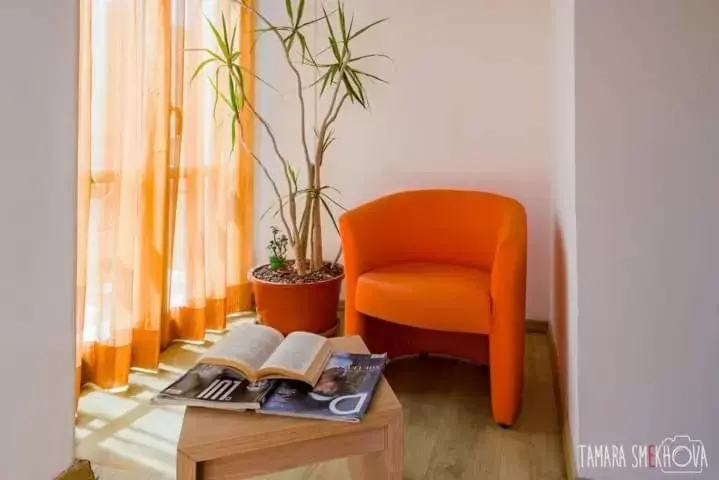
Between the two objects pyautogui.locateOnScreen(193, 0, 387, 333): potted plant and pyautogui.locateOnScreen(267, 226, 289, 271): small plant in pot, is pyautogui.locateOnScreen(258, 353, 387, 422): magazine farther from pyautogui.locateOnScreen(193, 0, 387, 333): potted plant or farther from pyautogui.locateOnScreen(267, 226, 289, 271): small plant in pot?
pyautogui.locateOnScreen(267, 226, 289, 271): small plant in pot

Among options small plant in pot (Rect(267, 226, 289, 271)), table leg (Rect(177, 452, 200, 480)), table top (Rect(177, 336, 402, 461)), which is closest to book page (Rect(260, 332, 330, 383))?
table top (Rect(177, 336, 402, 461))

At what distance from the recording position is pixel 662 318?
4.69 feet

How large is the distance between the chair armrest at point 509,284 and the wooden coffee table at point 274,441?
779mm

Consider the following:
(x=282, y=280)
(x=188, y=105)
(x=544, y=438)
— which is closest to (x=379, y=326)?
(x=282, y=280)

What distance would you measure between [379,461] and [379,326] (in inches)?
46.8

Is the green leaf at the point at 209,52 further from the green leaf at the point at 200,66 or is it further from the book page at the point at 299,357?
the book page at the point at 299,357

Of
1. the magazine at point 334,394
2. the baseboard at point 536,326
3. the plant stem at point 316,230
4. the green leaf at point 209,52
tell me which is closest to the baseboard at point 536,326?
the baseboard at point 536,326

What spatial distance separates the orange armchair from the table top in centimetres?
81

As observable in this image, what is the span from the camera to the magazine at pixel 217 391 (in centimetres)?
121

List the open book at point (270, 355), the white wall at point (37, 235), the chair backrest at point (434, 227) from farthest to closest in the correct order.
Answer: the chair backrest at point (434, 227)
the open book at point (270, 355)
the white wall at point (37, 235)

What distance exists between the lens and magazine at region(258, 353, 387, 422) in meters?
1.20

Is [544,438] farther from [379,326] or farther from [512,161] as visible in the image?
[512,161]

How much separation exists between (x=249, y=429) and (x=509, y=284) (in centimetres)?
110

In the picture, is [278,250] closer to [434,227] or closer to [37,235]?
[434,227]
